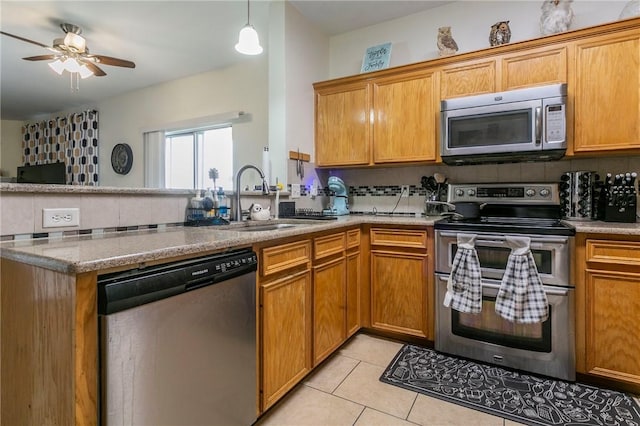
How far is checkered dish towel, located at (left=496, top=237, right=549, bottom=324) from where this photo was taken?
1760 mm

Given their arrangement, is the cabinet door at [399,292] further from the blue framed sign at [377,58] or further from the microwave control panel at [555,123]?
the blue framed sign at [377,58]

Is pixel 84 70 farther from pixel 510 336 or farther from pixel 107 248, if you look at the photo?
pixel 510 336

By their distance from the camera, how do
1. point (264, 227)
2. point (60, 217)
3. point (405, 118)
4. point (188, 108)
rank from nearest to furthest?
point (60, 217) < point (264, 227) < point (405, 118) < point (188, 108)

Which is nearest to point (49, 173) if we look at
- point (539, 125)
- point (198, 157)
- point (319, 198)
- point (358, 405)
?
point (198, 157)

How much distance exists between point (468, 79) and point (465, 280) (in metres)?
1.46

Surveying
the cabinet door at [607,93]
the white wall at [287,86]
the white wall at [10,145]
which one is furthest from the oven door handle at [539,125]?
the white wall at [10,145]

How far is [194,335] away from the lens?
42.7 inches

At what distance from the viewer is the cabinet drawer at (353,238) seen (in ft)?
7.26

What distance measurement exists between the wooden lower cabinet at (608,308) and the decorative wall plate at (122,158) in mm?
5186

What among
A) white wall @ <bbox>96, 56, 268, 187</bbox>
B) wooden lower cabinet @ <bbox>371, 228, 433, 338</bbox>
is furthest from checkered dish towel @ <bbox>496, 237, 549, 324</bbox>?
white wall @ <bbox>96, 56, 268, 187</bbox>

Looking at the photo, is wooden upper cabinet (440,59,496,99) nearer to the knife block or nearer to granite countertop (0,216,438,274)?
the knife block

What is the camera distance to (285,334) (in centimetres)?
158

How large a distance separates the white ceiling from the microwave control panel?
1.38 m

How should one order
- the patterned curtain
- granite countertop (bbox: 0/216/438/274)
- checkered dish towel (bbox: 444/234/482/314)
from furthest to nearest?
1. the patterned curtain
2. checkered dish towel (bbox: 444/234/482/314)
3. granite countertop (bbox: 0/216/438/274)
